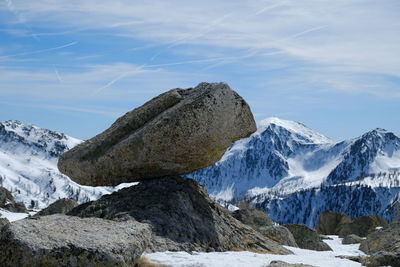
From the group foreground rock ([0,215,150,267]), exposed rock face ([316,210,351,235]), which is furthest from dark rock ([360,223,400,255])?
exposed rock face ([316,210,351,235])

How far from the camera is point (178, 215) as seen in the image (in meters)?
23.7

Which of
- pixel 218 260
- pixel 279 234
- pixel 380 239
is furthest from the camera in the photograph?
pixel 380 239

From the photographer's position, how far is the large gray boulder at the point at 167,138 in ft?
78.0

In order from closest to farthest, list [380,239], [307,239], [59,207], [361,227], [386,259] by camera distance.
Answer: [386,259] → [380,239] → [307,239] → [59,207] → [361,227]

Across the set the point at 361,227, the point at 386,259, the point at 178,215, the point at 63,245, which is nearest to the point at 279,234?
the point at 178,215

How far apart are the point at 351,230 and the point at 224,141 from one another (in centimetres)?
4418

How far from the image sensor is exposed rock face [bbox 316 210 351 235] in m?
74.8

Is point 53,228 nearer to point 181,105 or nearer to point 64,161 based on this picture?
point 181,105

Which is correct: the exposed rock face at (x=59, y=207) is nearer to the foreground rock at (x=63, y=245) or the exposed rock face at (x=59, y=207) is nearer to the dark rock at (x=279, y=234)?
the dark rock at (x=279, y=234)

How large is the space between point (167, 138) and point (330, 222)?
187 feet

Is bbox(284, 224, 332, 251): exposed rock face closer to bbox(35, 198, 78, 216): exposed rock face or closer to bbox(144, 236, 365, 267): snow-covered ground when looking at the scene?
bbox(144, 236, 365, 267): snow-covered ground

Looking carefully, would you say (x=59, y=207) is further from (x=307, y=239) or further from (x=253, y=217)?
(x=307, y=239)

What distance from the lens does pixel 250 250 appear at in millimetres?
25203

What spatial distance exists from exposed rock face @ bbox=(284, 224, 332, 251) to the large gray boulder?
1765cm
